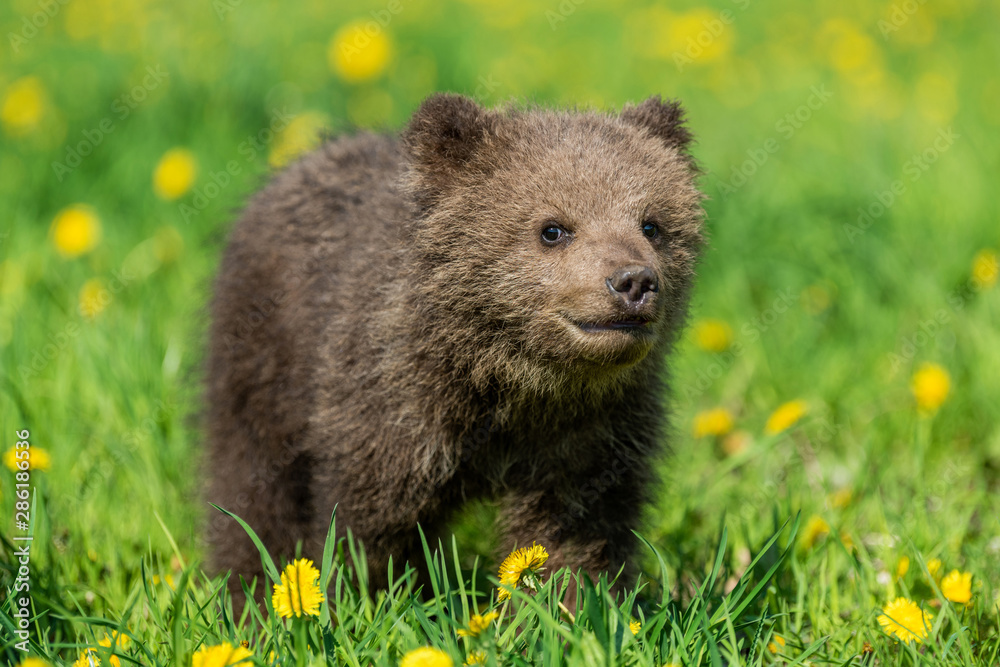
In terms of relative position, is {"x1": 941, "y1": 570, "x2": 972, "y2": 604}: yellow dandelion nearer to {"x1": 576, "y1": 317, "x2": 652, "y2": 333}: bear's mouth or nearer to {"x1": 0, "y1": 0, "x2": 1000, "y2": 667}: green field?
{"x1": 0, "y1": 0, "x2": 1000, "y2": 667}: green field

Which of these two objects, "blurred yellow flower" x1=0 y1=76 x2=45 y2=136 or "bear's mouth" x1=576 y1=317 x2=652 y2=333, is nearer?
"bear's mouth" x1=576 y1=317 x2=652 y2=333

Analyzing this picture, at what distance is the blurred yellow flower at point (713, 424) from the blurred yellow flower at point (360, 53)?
3609 mm

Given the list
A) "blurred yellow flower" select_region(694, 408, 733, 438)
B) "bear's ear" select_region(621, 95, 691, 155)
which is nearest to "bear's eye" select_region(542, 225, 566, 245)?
"bear's ear" select_region(621, 95, 691, 155)

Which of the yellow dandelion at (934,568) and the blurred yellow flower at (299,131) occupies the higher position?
the blurred yellow flower at (299,131)

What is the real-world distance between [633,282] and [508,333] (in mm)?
537

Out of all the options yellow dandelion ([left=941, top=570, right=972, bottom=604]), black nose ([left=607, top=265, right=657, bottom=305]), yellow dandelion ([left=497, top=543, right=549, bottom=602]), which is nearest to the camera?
yellow dandelion ([left=497, top=543, right=549, bottom=602])

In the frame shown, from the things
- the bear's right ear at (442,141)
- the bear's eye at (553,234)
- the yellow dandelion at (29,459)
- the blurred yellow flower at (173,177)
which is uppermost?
the bear's right ear at (442,141)

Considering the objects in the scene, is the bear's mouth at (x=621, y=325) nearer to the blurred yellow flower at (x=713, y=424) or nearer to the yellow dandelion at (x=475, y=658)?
the yellow dandelion at (x=475, y=658)

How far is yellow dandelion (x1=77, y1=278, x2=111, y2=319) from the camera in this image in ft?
18.8

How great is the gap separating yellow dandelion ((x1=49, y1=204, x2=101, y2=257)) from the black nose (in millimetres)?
3876

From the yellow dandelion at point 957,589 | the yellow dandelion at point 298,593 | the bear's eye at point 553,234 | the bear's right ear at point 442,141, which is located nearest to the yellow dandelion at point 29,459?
the yellow dandelion at point 298,593

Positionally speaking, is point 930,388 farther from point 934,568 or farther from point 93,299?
point 93,299

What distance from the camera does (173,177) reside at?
6.55m

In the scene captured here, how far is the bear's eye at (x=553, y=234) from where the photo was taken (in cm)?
360
